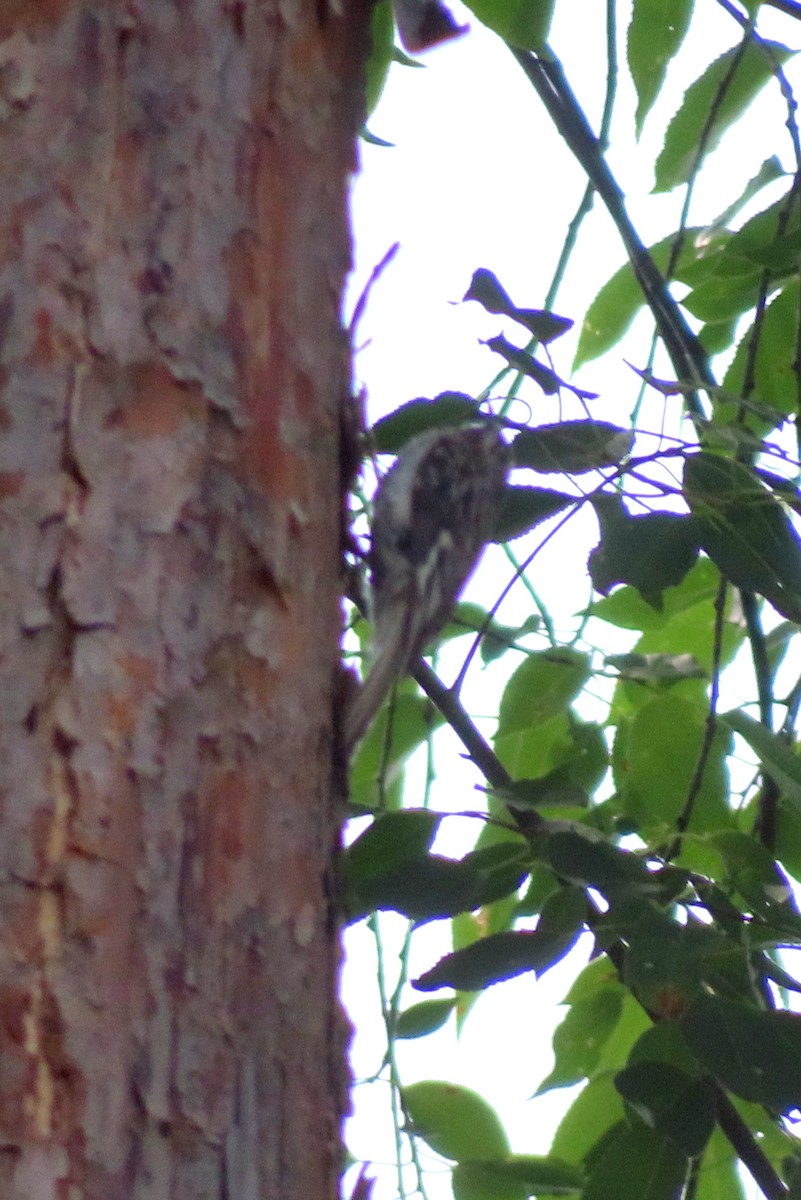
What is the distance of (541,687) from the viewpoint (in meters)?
2.12

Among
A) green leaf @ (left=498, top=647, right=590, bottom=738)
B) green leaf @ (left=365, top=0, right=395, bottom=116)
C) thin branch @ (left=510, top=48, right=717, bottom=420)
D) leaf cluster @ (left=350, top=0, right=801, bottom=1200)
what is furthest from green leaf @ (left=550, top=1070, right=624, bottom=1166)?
green leaf @ (left=365, top=0, right=395, bottom=116)

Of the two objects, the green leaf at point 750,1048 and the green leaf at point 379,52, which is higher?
the green leaf at point 379,52

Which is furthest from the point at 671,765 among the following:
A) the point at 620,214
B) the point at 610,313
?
the point at 620,214

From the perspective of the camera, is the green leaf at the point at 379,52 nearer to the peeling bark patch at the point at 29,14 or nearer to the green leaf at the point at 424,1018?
the peeling bark patch at the point at 29,14

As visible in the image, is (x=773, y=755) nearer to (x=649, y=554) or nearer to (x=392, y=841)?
(x=649, y=554)

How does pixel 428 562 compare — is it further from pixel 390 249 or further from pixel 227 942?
pixel 227 942

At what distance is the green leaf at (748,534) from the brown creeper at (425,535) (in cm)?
53

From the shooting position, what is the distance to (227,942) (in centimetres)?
129

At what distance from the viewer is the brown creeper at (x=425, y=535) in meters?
2.37

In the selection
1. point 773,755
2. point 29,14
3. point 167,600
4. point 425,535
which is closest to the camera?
point 167,600

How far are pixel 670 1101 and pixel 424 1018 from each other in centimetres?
45

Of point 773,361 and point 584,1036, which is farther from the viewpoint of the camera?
point 773,361

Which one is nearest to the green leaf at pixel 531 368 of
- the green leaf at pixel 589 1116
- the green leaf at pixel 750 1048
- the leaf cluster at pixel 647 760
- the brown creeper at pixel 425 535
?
the leaf cluster at pixel 647 760

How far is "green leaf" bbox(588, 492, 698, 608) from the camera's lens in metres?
1.84
